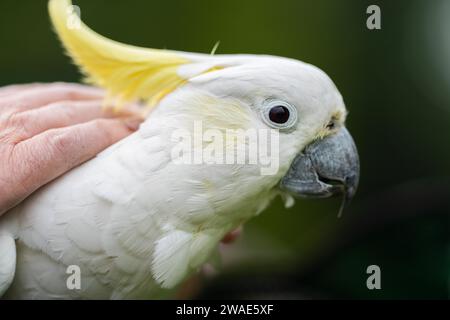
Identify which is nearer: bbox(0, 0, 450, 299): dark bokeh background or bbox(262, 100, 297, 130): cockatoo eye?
bbox(262, 100, 297, 130): cockatoo eye

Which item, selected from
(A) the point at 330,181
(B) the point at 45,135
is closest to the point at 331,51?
(A) the point at 330,181

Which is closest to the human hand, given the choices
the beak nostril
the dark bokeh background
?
the beak nostril

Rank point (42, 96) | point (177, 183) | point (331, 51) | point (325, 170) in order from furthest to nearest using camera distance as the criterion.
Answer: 1. point (331, 51)
2. point (42, 96)
3. point (325, 170)
4. point (177, 183)

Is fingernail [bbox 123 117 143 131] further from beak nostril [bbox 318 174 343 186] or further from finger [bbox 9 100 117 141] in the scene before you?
beak nostril [bbox 318 174 343 186]

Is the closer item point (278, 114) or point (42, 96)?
point (278, 114)

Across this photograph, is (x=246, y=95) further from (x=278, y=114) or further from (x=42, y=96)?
(x=42, y=96)

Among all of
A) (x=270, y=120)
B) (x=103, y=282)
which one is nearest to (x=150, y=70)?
(x=270, y=120)

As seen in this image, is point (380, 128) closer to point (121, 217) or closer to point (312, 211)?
point (312, 211)
